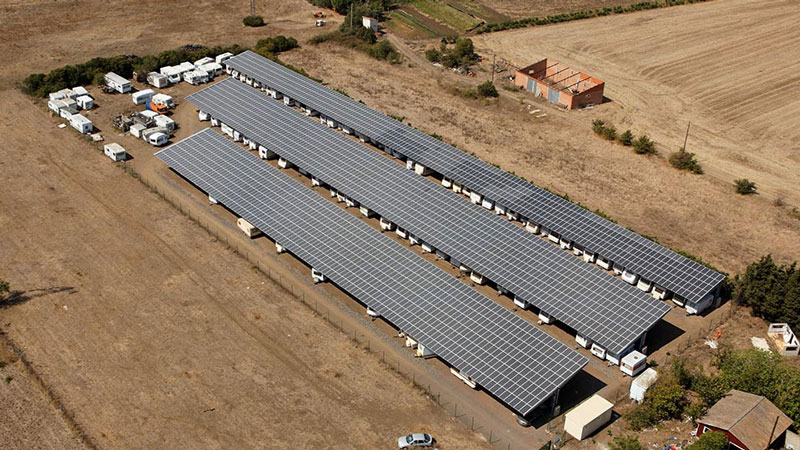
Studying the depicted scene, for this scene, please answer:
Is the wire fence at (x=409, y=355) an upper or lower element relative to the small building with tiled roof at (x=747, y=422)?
lower

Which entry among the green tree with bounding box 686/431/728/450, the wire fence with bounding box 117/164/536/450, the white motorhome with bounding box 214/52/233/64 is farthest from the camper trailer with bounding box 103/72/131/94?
the green tree with bounding box 686/431/728/450

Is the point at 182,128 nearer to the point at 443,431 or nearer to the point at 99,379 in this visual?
the point at 99,379

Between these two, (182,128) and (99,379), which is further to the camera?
(182,128)

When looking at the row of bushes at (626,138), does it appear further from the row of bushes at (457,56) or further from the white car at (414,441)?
the white car at (414,441)

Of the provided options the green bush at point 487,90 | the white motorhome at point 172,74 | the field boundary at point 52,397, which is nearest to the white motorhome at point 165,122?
the white motorhome at point 172,74

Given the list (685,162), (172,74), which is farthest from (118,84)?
(685,162)

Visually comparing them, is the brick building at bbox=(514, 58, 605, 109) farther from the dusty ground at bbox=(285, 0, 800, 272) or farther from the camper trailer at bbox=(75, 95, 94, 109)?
the camper trailer at bbox=(75, 95, 94, 109)

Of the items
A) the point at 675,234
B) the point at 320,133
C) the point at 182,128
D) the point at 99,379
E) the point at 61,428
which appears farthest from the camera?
the point at 182,128

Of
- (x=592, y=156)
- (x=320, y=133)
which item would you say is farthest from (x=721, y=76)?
(x=320, y=133)
